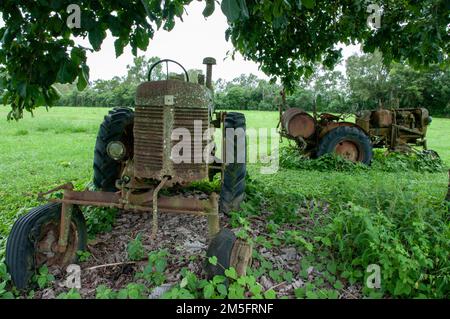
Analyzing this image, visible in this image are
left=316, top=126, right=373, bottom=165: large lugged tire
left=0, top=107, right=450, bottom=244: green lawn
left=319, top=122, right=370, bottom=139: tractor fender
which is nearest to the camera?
left=0, top=107, right=450, bottom=244: green lawn

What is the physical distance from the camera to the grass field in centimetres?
376

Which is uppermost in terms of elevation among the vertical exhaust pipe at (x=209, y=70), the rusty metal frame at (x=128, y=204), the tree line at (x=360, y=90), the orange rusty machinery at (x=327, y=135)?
the tree line at (x=360, y=90)

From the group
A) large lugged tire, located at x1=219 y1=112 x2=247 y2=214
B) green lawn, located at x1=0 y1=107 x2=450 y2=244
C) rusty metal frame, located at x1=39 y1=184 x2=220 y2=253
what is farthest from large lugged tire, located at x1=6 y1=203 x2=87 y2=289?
large lugged tire, located at x1=219 y1=112 x2=247 y2=214

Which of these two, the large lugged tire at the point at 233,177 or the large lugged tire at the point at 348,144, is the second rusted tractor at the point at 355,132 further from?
the large lugged tire at the point at 233,177

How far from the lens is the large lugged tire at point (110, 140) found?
3.64 m

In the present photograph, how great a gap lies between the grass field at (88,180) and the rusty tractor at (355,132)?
0.80 metres

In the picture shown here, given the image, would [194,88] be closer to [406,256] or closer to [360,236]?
[360,236]

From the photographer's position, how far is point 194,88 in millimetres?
2791

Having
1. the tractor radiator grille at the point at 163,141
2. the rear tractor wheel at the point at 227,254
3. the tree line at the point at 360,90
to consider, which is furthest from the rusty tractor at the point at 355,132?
the tree line at the point at 360,90

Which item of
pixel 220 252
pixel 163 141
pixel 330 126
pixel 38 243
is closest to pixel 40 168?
pixel 38 243

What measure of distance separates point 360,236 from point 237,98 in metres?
26.1

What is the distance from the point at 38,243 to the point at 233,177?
70.4 inches

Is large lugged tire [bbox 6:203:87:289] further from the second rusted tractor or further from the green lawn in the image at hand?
the second rusted tractor
